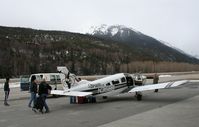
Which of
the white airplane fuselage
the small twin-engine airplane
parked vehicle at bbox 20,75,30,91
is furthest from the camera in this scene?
Result: parked vehicle at bbox 20,75,30,91

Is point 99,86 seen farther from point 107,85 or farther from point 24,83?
point 24,83

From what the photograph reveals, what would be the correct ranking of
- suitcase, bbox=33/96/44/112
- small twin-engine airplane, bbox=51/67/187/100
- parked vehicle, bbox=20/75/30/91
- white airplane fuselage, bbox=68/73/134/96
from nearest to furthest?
suitcase, bbox=33/96/44/112 < small twin-engine airplane, bbox=51/67/187/100 < white airplane fuselage, bbox=68/73/134/96 < parked vehicle, bbox=20/75/30/91

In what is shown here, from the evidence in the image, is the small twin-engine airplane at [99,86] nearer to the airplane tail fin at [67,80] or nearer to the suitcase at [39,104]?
the airplane tail fin at [67,80]

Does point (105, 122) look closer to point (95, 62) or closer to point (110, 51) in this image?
point (95, 62)

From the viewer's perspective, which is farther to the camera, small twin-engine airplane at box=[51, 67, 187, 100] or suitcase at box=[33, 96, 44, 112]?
small twin-engine airplane at box=[51, 67, 187, 100]

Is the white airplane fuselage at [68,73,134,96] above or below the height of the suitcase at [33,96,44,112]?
above

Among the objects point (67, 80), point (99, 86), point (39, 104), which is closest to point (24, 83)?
point (67, 80)

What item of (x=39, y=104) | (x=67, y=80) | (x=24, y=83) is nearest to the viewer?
(x=39, y=104)

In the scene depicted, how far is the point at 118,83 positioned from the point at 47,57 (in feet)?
440

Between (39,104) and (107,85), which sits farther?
(107,85)

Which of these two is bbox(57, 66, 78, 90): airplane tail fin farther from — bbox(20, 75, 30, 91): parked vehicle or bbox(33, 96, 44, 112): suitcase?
bbox(20, 75, 30, 91): parked vehicle

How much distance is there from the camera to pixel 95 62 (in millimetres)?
169875

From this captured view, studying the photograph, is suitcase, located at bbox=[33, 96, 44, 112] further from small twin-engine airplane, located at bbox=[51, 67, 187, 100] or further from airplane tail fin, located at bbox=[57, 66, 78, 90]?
airplane tail fin, located at bbox=[57, 66, 78, 90]

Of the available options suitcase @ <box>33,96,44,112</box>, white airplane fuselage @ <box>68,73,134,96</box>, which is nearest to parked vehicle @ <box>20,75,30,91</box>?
white airplane fuselage @ <box>68,73,134,96</box>
